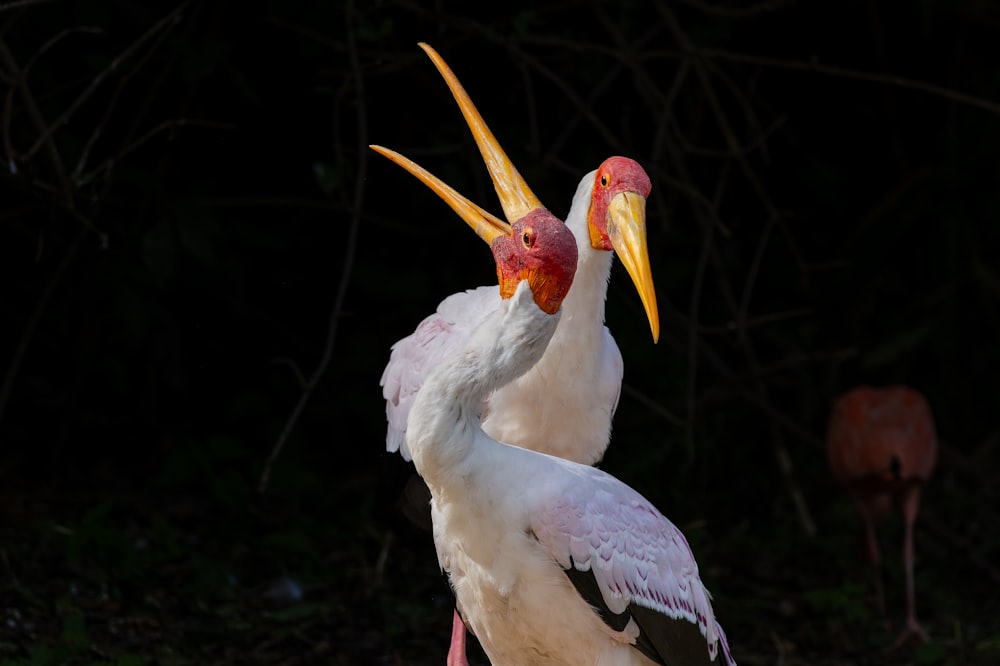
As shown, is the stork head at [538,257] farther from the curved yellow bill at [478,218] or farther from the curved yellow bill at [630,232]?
the curved yellow bill at [630,232]

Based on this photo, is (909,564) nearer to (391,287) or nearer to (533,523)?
(391,287)

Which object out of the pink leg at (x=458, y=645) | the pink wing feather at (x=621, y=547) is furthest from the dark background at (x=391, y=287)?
the pink wing feather at (x=621, y=547)

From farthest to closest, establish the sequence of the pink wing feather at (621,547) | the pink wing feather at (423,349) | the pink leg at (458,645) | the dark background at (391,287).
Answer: the dark background at (391,287)
the pink leg at (458,645)
the pink wing feather at (423,349)
the pink wing feather at (621,547)

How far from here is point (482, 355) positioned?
304 cm

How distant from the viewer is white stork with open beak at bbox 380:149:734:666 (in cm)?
303

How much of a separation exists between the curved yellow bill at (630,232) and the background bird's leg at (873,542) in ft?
8.10

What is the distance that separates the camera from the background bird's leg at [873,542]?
5730mm

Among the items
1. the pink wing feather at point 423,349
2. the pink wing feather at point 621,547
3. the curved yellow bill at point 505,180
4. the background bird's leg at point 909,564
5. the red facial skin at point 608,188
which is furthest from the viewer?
the background bird's leg at point 909,564

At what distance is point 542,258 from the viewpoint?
2977mm

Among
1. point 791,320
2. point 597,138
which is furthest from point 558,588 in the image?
point 791,320

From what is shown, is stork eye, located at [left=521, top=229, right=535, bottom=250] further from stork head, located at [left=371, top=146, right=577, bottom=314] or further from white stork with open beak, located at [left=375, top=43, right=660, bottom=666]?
white stork with open beak, located at [left=375, top=43, right=660, bottom=666]

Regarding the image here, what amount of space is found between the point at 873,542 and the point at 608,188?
262 centimetres

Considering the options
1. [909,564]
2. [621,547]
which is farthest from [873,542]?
[621,547]

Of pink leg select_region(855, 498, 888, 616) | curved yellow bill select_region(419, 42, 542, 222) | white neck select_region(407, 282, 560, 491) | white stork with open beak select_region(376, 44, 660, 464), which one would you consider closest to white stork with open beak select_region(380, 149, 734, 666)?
white neck select_region(407, 282, 560, 491)
